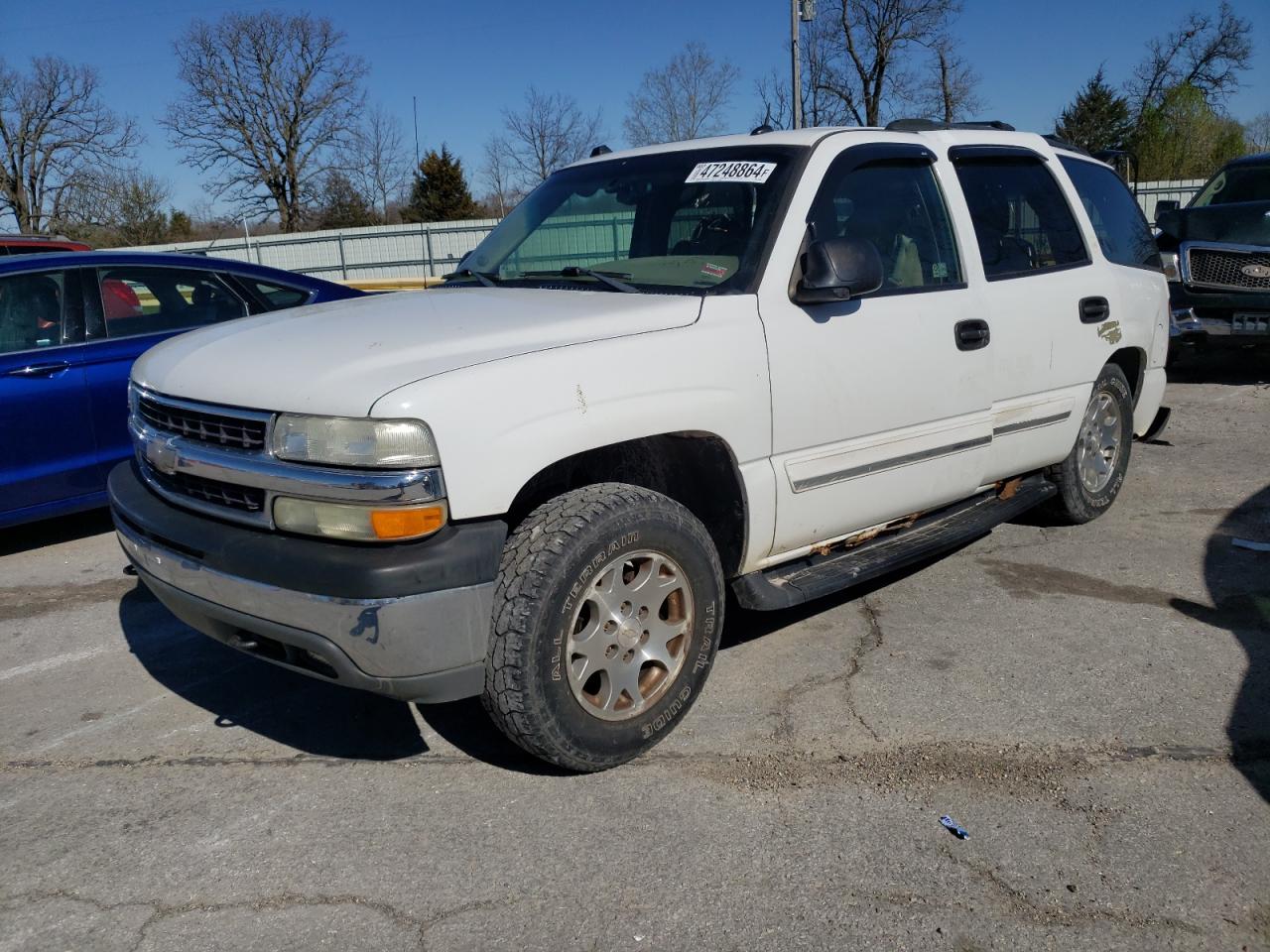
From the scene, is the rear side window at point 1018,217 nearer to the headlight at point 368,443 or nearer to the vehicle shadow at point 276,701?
the headlight at point 368,443

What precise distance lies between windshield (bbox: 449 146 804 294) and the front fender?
31 cm

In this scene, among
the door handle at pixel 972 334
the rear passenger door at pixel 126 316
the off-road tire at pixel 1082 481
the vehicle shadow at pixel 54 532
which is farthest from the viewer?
the vehicle shadow at pixel 54 532

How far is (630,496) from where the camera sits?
3014mm

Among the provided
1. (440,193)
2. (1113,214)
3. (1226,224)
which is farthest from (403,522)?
(440,193)

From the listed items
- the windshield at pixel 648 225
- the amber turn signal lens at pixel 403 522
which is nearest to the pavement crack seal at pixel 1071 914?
the amber turn signal lens at pixel 403 522

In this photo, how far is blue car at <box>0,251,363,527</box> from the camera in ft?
17.2

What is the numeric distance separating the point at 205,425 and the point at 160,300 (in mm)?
3400

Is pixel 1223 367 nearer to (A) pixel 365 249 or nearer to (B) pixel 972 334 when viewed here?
(B) pixel 972 334

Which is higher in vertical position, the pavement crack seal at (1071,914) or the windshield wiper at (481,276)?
the windshield wiper at (481,276)

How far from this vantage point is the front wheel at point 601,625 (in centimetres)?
276

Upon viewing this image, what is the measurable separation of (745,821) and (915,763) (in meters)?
0.63

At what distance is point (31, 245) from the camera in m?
9.98

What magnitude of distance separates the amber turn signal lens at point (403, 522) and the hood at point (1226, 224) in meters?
9.06

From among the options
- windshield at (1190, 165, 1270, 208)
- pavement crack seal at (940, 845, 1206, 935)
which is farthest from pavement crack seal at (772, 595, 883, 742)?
windshield at (1190, 165, 1270, 208)
